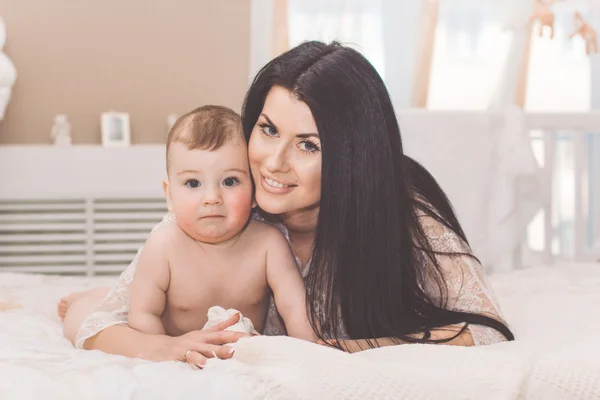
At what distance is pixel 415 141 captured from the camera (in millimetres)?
2938

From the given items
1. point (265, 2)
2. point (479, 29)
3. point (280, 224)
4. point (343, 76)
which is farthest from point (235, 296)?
point (479, 29)

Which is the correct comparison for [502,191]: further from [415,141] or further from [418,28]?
[418,28]

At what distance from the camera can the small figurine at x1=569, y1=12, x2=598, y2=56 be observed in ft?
11.3

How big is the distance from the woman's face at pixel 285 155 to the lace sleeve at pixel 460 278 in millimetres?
225

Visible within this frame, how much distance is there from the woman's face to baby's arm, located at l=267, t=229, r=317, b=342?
0.27ft

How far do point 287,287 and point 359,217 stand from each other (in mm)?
182

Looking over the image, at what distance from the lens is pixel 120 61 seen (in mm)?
3615

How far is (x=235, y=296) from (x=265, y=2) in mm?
2497

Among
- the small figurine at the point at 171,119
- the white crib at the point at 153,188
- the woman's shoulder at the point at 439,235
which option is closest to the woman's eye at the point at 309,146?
the woman's shoulder at the point at 439,235

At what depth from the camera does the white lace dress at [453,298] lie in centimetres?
127

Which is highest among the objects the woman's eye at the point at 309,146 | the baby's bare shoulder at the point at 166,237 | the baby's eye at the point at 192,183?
the woman's eye at the point at 309,146

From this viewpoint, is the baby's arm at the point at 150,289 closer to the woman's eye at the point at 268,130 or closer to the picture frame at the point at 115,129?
the woman's eye at the point at 268,130

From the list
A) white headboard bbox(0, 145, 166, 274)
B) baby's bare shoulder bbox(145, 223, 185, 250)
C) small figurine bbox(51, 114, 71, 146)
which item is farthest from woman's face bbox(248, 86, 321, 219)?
small figurine bbox(51, 114, 71, 146)

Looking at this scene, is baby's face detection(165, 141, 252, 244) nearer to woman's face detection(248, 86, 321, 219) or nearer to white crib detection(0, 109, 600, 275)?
woman's face detection(248, 86, 321, 219)
